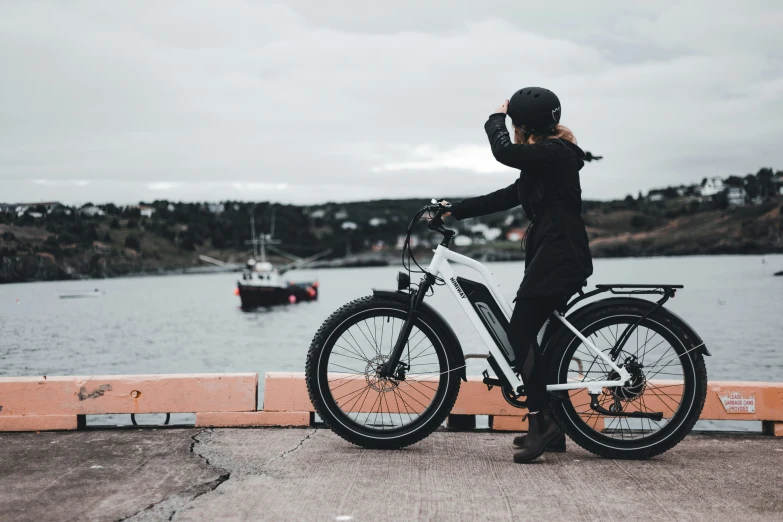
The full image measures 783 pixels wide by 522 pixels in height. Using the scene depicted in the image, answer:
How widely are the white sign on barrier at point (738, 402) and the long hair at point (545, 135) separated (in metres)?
1.99

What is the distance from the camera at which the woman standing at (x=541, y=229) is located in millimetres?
3996

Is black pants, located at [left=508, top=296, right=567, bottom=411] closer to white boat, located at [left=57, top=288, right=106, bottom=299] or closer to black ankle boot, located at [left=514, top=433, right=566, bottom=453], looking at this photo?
black ankle boot, located at [left=514, top=433, right=566, bottom=453]

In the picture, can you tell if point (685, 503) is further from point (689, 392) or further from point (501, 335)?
point (501, 335)

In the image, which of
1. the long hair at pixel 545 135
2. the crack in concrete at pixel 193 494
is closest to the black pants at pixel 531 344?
the long hair at pixel 545 135

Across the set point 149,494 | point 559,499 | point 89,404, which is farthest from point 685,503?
point 89,404

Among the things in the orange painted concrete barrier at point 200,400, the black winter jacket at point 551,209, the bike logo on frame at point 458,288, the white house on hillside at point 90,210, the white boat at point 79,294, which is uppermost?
the white house on hillside at point 90,210

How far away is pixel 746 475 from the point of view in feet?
12.4

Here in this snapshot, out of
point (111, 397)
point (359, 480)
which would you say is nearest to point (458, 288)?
point (359, 480)

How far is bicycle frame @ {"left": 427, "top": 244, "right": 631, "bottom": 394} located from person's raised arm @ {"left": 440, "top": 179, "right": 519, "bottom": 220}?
228 millimetres

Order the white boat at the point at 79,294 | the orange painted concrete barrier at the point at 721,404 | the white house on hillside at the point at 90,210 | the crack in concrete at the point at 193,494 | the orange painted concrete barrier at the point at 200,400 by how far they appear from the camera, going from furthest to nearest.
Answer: the white boat at the point at 79,294 < the white house on hillside at the point at 90,210 < the orange painted concrete barrier at the point at 200,400 < the orange painted concrete barrier at the point at 721,404 < the crack in concrete at the point at 193,494

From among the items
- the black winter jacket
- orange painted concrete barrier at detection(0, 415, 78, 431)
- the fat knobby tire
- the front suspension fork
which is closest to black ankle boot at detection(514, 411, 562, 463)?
the fat knobby tire

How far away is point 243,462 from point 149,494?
658 mm

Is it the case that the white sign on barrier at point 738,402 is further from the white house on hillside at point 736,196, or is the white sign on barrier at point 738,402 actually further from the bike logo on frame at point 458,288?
the white house on hillside at point 736,196

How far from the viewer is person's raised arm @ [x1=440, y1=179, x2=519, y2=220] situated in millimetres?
4375
